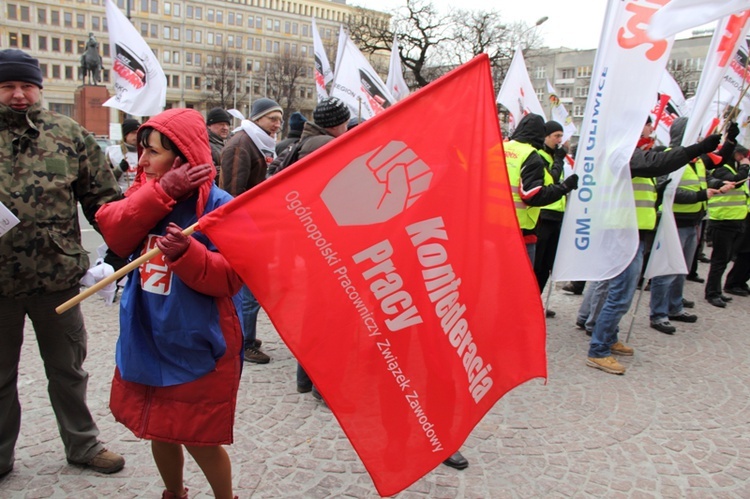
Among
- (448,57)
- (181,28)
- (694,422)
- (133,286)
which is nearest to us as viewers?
(133,286)

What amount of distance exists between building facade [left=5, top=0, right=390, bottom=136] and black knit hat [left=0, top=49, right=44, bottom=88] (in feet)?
229

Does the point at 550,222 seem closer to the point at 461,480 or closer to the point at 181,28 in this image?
the point at 461,480

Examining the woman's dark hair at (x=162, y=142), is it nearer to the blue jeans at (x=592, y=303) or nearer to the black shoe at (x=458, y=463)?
the black shoe at (x=458, y=463)

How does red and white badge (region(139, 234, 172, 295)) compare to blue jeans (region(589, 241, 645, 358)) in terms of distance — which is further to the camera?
blue jeans (region(589, 241, 645, 358))

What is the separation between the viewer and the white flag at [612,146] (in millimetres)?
4258

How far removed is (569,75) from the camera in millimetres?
80688

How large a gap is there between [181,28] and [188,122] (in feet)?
353

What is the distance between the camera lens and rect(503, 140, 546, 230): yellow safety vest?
5160 mm

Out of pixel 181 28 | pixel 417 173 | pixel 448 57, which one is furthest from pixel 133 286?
pixel 181 28

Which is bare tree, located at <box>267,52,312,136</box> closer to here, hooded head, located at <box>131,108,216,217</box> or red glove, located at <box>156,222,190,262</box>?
hooded head, located at <box>131,108,216,217</box>

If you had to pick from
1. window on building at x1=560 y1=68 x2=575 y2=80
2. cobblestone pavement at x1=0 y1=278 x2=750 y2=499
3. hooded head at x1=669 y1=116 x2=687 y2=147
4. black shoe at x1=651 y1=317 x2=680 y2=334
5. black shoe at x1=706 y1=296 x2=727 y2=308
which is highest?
window on building at x1=560 y1=68 x2=575 y2=80

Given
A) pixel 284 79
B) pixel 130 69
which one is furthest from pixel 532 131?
pixel 284 79

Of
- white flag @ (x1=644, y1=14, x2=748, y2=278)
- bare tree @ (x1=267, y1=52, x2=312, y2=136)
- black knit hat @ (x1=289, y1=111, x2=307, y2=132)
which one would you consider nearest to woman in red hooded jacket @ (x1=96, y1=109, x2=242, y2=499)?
white flag @ (x1=644, y1=14, x2=748, y2=278)

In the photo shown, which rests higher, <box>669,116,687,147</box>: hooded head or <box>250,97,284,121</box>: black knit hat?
<box>669,116,687,147</box>: hooded head
